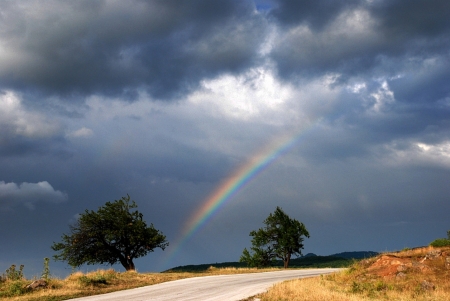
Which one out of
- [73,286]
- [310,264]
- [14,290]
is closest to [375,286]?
[73,286]

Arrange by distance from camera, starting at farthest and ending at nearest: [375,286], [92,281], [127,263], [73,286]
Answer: [127,263], [92,281], [73,286], [375,286]

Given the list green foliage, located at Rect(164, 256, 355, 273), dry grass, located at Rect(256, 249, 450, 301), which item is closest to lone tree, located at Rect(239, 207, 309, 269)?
green foliage, located at Rect(164, 256, 355, 273)

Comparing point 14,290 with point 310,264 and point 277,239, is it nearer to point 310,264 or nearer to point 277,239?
point 277,239

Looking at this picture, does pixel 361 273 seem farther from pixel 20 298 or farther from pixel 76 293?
pixel 20 298

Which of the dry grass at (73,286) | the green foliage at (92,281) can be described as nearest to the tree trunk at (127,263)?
the dry grass at (73,286)

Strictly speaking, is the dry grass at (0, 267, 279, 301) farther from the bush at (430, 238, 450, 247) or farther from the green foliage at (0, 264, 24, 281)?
the bush at (430, 238, 450, 247)

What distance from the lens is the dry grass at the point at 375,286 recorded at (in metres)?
21.1

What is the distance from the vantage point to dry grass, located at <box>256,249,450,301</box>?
21.1 meters

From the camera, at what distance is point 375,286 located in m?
25.4

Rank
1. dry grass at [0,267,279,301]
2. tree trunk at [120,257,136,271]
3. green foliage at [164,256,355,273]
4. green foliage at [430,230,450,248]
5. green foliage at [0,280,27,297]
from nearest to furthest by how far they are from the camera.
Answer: dry grass at [0,267,279,301] → green foliage at [0,280,27,297] → green foliage at [430,230,450,248] → tree trunk at [120,257,136,271] → green foliage at [164,256,355,273]

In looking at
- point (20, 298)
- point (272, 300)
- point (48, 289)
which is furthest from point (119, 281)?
point (272, 300)

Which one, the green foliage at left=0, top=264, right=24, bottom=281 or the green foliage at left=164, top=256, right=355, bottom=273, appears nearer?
the green foliage at left=0, top=264, right=24, bottom=281

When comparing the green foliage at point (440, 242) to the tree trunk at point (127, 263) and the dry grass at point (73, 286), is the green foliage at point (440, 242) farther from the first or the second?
the tree trunk at point (127, 263)

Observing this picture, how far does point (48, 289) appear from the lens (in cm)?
2572
